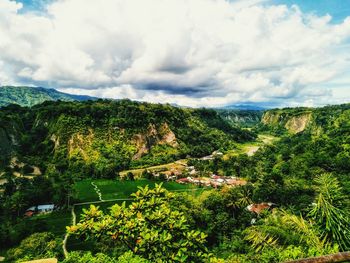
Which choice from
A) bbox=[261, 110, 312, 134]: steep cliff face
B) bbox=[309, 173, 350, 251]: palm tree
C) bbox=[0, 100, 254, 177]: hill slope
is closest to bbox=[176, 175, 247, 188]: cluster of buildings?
bbox=[0, 100, 254, 177]: hill slope

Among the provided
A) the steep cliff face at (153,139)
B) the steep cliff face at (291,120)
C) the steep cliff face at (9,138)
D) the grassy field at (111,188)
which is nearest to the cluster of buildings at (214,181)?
the grassy field at (111,188)

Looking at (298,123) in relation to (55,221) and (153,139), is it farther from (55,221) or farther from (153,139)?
(55,221)

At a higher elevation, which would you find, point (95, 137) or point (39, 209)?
point (95, 137)

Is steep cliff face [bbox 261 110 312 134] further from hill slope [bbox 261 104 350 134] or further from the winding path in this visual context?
the winding path

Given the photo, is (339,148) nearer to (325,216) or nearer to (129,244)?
(325,216)

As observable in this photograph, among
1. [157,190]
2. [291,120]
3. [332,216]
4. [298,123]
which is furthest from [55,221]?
[291,120]
